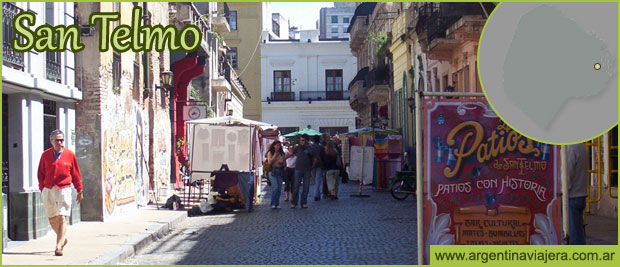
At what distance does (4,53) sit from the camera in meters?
12.7

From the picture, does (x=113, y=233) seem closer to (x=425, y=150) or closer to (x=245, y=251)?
(x=245, y=251)

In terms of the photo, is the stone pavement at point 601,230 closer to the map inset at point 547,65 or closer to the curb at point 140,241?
the map inset at point 547,65

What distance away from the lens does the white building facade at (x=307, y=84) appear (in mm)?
69625

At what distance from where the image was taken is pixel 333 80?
71.1 metres

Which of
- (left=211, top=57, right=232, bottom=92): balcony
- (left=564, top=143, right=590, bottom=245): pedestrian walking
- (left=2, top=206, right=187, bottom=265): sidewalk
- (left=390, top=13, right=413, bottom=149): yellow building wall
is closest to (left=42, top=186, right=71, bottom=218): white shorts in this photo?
(left=2, top=206, right=187, bottom=265): sidewalk

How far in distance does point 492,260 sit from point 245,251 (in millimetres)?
5415

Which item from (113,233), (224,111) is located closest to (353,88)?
(224,111)

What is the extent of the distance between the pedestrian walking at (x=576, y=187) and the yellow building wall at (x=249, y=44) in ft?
198

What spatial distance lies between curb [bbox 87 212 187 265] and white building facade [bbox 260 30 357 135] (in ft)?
169

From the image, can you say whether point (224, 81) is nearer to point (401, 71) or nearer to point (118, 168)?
point (401, 71)

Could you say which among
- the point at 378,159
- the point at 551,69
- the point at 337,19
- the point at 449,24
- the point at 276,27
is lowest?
the point at 378,159

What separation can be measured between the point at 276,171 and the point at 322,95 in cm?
4952

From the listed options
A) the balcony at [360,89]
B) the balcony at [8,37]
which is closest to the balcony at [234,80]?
the balcony at [360,89]

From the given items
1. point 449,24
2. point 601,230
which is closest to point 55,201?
point 601,230
